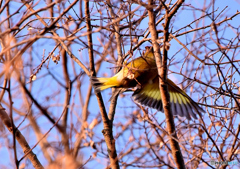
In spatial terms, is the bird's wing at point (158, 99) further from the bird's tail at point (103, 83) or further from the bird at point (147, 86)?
the bird's tail at point (103, 83)

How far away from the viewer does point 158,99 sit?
4699 millimetres

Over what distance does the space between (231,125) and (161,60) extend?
1810 millimetres

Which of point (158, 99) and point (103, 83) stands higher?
point (103, 83)

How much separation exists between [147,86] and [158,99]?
0.28 m

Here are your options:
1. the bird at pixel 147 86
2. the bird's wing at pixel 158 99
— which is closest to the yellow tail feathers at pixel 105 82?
the bird at pixel 147 86

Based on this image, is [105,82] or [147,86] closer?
[105,82]

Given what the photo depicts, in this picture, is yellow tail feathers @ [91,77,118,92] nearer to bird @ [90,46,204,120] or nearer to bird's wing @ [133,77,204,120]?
bird @ [90,46,204,120]

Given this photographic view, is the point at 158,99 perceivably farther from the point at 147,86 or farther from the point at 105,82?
the point at 105,82

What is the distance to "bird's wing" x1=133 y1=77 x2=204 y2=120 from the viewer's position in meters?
4.21

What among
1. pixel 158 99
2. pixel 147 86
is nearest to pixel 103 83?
pixel 147 86

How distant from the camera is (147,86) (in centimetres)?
467

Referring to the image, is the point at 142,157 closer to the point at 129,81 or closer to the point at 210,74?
the point at 129,81

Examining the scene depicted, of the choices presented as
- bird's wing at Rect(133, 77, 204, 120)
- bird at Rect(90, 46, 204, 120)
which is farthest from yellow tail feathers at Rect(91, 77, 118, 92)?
bird's wing at Rect(133, 77, 204, 120)

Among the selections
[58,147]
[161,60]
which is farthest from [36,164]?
[161,60]
